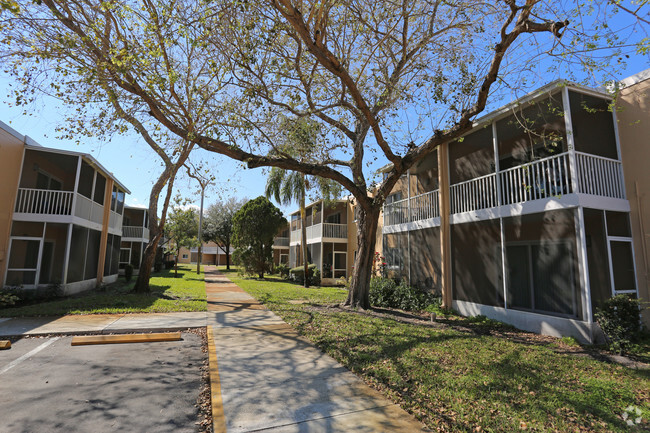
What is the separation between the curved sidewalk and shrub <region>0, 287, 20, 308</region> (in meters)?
7.93

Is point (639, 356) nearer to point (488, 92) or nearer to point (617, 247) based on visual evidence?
point (617, 247)

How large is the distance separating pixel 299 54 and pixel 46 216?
11.9 m

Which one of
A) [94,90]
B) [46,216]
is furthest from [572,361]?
[46,216]

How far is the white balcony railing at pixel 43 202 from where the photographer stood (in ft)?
43.6

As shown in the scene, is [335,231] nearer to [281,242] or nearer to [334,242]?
[334,242]

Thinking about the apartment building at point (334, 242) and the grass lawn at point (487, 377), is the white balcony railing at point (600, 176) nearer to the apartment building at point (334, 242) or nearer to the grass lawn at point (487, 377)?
the grass lawn at point (487, 377)

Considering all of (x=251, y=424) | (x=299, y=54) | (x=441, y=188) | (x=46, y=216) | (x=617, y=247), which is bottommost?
(x=251, y=424)

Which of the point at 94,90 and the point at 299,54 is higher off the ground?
the point at 299,54

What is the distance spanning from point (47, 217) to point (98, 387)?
38.6 feet

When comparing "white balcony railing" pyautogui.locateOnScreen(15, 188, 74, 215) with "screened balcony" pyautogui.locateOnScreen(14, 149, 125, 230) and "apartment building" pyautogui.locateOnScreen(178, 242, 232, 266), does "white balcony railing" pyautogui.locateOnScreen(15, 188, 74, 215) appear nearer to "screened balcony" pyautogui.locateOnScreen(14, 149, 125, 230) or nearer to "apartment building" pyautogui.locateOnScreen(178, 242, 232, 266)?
"screened balcony" pyautogui.locateOnScreen(14, 149, 125, 230)

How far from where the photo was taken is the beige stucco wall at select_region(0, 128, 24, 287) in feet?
40.0

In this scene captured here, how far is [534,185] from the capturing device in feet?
29.8

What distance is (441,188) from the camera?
40.9 ft

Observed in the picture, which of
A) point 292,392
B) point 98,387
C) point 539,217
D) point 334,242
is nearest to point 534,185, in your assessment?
point 539,217
